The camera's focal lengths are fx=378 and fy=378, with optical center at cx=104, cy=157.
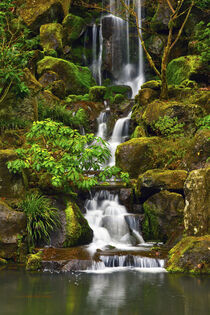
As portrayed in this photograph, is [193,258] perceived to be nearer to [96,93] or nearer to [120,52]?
[96,93]

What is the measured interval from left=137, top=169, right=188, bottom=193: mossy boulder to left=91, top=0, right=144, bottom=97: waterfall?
14.2 meters

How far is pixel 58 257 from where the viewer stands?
25.8 feet

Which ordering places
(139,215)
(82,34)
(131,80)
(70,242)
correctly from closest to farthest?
(70,242)
(139,215)
(131,80)
(82,34)

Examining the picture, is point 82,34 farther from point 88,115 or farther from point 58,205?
point 58,205

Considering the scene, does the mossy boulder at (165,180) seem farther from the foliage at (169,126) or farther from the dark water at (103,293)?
the foliage at (169,126)

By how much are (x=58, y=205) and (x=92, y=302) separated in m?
3.98

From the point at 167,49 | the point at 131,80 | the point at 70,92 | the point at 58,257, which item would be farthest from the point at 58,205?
the point at 131,80

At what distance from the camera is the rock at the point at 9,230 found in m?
8.27

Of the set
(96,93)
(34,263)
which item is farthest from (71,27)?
(34,263)

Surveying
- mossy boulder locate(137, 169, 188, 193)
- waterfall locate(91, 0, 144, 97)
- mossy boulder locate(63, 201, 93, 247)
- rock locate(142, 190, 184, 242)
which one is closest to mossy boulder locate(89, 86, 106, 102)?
waterfall locate(91, 0, 144, 97)

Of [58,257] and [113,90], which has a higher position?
[113,90]

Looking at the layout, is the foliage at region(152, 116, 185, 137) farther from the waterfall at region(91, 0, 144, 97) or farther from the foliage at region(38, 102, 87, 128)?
the waterfall at region(91, 0, 144, 97)


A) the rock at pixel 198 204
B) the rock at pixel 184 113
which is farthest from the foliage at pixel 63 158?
the rock at pixel 184 113

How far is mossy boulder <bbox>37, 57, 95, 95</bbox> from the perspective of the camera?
20359 mm
